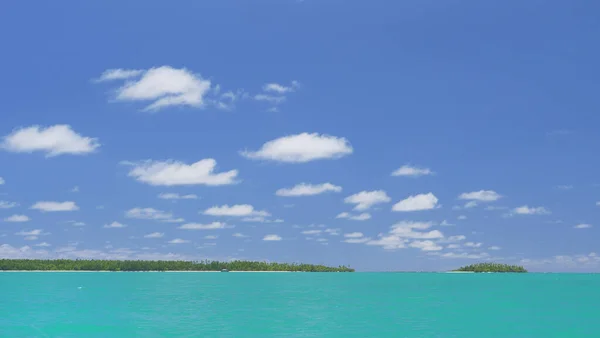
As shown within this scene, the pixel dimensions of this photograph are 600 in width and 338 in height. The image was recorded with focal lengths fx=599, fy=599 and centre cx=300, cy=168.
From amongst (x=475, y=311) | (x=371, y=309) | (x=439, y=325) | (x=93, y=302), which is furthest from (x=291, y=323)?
(x=93, y=302)

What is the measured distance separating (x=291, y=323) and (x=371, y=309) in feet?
84.6

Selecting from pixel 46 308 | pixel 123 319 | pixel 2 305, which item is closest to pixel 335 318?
pixel 123 319

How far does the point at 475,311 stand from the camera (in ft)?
301

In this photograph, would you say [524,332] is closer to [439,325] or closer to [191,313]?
[439,325]

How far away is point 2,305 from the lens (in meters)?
94.5

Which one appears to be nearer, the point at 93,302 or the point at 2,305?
the point at 2,305

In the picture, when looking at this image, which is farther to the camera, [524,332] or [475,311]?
[475,311]

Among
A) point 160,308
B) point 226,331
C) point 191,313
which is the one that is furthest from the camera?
point 160,308

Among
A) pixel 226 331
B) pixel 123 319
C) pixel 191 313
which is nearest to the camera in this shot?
pixel 226 331

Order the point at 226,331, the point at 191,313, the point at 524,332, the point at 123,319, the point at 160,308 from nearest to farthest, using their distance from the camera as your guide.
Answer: the point at 226,331
the point at 524,332
the point at 123,319
the point at 191,313
the point at 160,308

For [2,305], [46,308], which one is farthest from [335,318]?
[2,305]

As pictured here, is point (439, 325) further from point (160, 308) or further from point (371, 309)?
point (160, 308)

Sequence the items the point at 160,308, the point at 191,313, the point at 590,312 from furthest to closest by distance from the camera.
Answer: the point at 590,312, the point at 160,308, the point at 191,313

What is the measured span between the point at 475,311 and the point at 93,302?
63229mm
